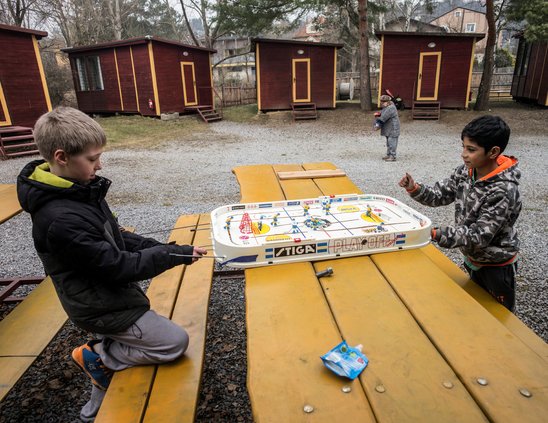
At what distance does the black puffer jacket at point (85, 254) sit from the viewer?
1657 millimetres

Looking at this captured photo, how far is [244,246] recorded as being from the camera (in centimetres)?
211

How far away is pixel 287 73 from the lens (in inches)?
712

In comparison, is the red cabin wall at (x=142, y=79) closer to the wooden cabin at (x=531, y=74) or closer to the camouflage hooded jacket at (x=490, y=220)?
the wooden cabin at (x=531, y=74)

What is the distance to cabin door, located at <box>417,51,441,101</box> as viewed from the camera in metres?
17.2

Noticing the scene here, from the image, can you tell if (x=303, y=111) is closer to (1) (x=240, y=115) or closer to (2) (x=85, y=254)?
(1) (x=240, y=115)

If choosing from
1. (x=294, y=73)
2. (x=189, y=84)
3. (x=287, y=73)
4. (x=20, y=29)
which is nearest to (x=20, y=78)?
(x=20, y=29)

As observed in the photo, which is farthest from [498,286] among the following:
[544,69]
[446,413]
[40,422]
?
[544,69]

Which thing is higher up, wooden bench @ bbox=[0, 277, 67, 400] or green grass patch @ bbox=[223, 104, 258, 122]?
wooden bench @ bbox=[0, 277, 67, 400]

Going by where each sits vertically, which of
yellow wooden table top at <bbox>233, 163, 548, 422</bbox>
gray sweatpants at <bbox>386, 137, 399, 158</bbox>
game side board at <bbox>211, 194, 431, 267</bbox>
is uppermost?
game side board at <bbox>211, 194, 431, 267</bbox>

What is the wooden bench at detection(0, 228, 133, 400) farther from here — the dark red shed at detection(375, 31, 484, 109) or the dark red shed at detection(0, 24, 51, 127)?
the dark red shed at detection(375, 31, 484, 109)

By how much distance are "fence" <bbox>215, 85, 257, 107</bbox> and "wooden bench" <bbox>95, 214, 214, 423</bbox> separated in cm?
2345


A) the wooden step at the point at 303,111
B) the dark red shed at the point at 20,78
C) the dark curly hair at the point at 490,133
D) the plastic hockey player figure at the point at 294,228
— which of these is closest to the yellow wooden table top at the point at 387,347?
the plastic hockey player figure at the point at 294,228

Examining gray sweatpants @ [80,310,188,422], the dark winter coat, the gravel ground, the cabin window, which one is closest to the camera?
gray sweatpants @ [80,310,188,422]

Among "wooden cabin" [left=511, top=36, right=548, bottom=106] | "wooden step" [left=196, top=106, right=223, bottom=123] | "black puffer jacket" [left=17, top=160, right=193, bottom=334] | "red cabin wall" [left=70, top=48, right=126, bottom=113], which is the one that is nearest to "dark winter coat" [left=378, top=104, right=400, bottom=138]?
"black puffer jacket" [left=17, top=160, right=193, bottom=334]
